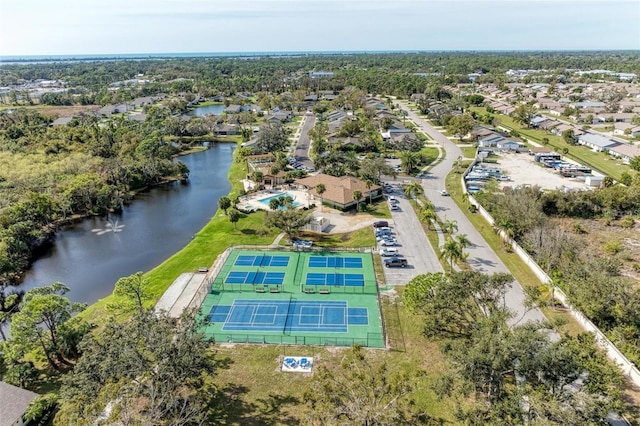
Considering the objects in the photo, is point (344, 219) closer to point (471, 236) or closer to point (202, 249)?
point (471, 236)

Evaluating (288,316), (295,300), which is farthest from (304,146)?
(288,316)

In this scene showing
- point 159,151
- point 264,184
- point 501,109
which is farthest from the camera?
point 501,109

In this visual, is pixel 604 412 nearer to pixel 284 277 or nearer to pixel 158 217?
pixel 284 277

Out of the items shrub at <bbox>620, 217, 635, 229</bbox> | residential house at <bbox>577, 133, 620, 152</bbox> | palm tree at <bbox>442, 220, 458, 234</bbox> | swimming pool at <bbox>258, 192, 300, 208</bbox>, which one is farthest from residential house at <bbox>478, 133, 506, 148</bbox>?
swimming pool at <bbox>258, 192, 300, 208</bbox>

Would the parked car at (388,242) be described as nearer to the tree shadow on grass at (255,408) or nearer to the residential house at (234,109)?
the tree shadow on grass at (255,408)

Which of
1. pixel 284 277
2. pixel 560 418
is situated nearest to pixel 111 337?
pixel 284 277
